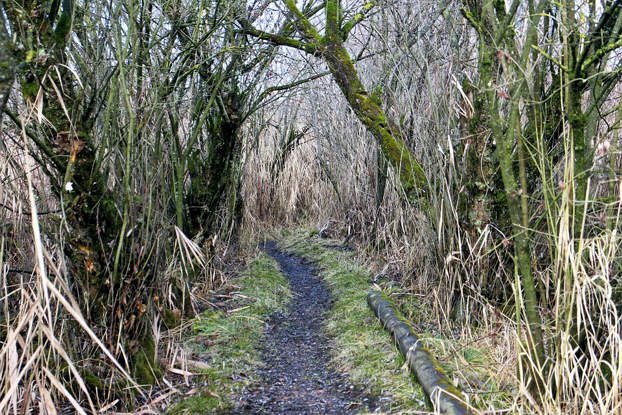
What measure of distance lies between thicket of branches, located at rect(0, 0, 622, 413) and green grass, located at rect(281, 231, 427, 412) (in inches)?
19.4

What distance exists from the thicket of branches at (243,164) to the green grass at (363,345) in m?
0.49

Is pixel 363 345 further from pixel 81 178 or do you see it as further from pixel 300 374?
pixel 81 178

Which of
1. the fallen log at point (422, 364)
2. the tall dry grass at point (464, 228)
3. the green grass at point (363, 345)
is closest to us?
the tall dry grass at point (464, 228)

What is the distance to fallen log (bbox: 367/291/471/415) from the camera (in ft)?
9.03

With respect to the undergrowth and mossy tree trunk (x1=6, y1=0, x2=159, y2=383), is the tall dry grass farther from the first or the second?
mossy tree trunk (x1=6, y1=0, x2=159, y2=383)

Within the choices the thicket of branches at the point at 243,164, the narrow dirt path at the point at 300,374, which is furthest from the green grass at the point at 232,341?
the thicket of branches at the point at 243,164

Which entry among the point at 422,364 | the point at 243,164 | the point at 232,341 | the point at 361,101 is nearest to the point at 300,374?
the point at 232,341

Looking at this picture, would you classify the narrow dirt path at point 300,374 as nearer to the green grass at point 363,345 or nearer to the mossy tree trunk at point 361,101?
the green grass at point 363,345

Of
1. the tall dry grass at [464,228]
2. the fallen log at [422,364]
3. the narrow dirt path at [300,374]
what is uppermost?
the tall dry grass at [464,228]

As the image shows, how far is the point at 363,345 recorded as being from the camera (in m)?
4.22

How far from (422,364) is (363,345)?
963mm

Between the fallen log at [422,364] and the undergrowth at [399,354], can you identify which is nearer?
the fallen log at [422,364]

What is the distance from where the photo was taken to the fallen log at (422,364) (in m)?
2.75

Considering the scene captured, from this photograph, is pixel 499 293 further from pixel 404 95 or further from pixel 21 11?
pixel 21 11
